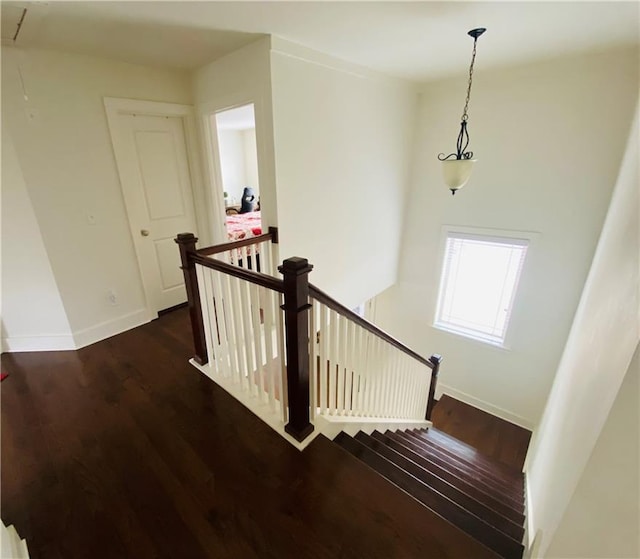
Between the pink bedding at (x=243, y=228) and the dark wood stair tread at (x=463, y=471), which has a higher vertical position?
the pink bedding at (x=243, y=228)

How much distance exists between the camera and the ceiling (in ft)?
5.88

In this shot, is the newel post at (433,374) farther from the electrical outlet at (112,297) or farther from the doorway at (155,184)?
the electrical outlet at (112,297)

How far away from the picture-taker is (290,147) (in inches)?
100

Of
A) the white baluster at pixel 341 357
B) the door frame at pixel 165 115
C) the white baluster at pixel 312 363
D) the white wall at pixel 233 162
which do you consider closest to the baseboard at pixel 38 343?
the door frame at pixel 165 115

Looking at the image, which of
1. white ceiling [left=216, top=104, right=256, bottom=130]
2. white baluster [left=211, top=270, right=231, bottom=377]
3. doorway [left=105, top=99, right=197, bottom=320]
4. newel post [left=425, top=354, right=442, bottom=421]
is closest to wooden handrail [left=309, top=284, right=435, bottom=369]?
white baluster [left=211, top=270, right=231, bottom=377]

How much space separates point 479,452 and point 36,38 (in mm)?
5514

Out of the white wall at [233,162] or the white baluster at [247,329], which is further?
the white wall at [233,162]

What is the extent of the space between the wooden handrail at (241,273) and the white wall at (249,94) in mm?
801

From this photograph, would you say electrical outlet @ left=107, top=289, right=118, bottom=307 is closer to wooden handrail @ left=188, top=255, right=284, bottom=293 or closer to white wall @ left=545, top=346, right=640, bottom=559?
wooden handrail @ left=188, top=255, right=284, bottom=293

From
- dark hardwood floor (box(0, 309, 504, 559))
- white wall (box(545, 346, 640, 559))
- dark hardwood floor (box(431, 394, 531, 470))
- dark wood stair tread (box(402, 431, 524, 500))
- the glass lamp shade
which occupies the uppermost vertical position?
the glass lamp shade

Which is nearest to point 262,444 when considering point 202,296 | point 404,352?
point 202,296

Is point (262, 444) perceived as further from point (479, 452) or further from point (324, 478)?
point (479, 452)

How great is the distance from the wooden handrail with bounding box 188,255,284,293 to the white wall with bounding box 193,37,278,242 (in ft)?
2.63

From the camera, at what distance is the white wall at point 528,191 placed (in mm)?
2965
